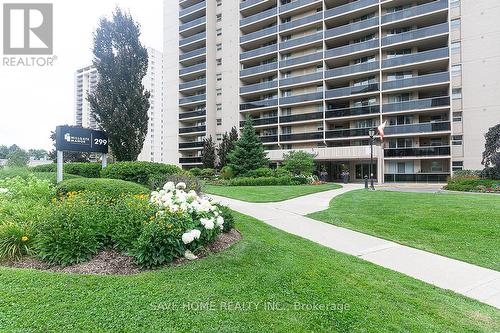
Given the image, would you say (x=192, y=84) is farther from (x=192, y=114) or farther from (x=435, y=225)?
(x=435, y=225)

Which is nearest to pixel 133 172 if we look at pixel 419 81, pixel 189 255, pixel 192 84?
pixel 189 255

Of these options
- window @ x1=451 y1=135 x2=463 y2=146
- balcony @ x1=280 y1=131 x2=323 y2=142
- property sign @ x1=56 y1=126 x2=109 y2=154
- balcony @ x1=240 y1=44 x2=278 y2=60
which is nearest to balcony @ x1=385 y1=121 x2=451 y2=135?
window @ x1=451 y1=135 x2=463 y2=146

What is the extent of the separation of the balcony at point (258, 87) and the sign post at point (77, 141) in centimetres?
2944

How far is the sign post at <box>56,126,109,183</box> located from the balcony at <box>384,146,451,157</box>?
28.3 meters

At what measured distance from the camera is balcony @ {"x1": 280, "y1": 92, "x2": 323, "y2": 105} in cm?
3541

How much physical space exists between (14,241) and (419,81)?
34.7 metres

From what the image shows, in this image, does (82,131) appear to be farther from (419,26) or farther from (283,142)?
(419,26)

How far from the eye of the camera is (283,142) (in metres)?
38.0

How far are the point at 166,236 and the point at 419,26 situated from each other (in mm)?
38059

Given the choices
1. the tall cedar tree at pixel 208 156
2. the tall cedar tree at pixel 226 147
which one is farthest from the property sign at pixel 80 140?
the tall cedar tree at pixel 208 156

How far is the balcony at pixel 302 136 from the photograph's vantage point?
35216 mm

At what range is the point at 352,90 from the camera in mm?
33219

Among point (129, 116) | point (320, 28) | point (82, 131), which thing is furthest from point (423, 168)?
point (82, 131)

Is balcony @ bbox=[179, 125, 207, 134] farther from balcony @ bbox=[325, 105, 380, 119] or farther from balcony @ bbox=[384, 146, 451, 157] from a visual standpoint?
balcony @ bbox=[384, 146, 451, 157]
